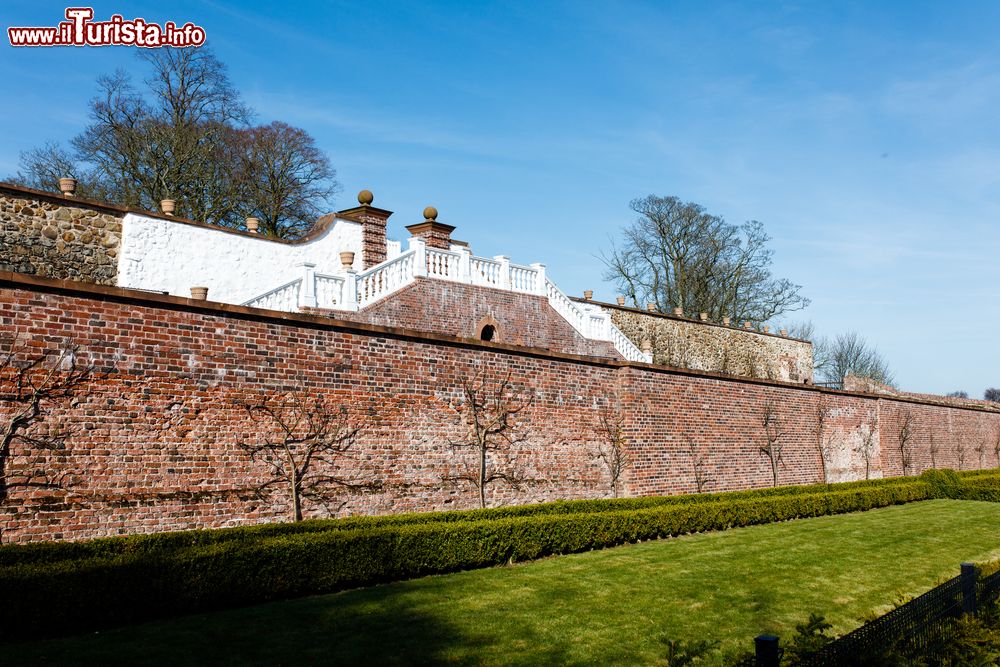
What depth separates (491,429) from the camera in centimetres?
1523

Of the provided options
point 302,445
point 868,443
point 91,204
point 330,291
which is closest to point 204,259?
point 91,204

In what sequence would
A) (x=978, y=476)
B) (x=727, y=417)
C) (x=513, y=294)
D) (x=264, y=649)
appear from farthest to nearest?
(x=978, y=476) → (x=513, y=294) → (x=727, y=417) → (x=264, y=649)

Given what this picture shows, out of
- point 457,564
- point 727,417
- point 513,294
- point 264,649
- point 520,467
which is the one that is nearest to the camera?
point 264,649

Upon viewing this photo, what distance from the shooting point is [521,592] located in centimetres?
1056

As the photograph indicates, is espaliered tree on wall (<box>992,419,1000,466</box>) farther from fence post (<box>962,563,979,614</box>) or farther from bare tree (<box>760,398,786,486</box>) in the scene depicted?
fence post (<box>962,563,979,614</box>)

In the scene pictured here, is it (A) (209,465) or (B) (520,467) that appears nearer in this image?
(A) (209,465)

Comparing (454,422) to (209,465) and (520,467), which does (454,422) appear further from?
(209,465)

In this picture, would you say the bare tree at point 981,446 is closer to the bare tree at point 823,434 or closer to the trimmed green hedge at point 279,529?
the bare tree at point 823,434

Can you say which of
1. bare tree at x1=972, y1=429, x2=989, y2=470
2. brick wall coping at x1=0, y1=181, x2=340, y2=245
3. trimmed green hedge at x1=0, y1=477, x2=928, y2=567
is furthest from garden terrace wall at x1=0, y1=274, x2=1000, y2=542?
bare tree at x1=972, y1=429, x2=989, y2=470

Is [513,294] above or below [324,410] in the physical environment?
above

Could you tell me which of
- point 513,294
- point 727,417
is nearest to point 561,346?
point 513,294

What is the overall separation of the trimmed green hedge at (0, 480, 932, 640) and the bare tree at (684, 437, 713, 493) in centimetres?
418

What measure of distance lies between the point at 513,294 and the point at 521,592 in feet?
46.3

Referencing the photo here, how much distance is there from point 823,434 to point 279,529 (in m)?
19.7
